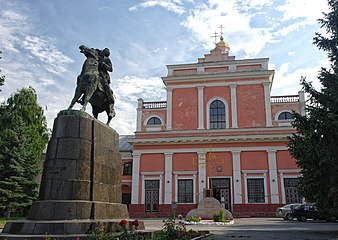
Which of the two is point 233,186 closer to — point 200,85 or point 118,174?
point 200,85

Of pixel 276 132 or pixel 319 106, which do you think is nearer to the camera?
pixel 319 106

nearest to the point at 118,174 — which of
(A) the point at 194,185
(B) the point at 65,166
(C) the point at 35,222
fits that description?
(B) the point at 65,166

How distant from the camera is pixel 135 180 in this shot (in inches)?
1007

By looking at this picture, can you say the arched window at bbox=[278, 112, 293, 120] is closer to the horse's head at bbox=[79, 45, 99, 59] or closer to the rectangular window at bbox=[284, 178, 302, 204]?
the rectangular window at bbox=[284, 178, 302, 204]

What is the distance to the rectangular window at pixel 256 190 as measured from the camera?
2383cm

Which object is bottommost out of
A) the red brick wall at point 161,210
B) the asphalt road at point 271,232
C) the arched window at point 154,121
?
the asphalt road at point 271,232

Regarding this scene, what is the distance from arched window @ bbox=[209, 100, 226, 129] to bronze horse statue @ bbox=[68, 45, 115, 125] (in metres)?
18.0

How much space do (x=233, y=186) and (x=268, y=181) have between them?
8.15 feet

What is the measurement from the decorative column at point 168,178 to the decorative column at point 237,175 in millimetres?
4636

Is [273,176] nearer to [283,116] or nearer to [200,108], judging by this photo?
A: [283,116]

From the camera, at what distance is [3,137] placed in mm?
23609

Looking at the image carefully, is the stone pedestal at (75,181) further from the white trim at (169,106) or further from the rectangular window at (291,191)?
the white trim at (169,106)

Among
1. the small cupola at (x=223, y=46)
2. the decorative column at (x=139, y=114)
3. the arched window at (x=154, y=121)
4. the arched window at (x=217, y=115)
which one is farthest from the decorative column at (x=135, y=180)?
the small cupola at (x=223, y=46)

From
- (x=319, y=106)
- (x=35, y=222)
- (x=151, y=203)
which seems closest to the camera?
(x=35, y=222)
